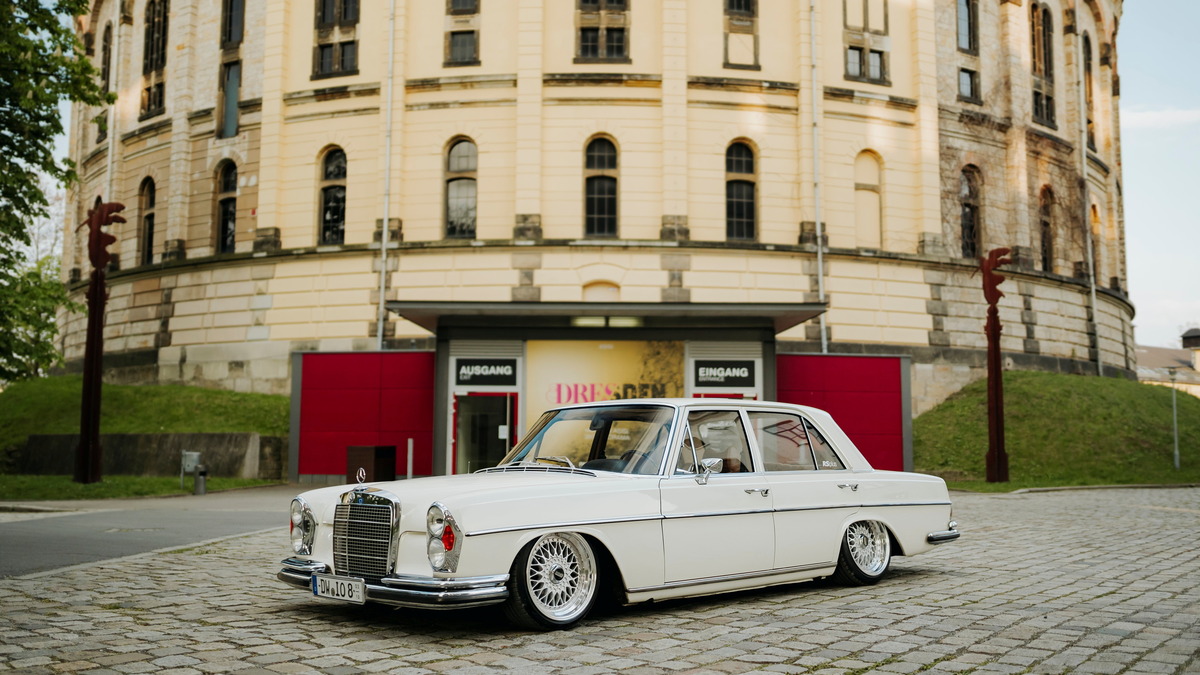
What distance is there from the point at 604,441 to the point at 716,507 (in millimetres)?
886

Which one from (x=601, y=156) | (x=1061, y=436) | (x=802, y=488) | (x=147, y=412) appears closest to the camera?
(x=802, y=488)

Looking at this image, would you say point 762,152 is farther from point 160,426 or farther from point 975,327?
point 160,426

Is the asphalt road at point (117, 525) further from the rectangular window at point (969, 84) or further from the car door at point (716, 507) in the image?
the rectangular window at point (969, 84)

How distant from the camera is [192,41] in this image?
34438 mm

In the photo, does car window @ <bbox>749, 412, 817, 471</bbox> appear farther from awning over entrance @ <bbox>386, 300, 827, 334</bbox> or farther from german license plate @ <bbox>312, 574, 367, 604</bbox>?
awning over entrance @ <bbox>386, 300, 827, 334</bbox>

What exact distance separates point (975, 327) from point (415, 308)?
64.3ft

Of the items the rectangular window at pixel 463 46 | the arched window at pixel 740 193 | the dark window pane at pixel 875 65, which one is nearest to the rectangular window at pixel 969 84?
the dark window pane at pixel 875 65

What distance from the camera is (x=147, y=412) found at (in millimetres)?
26469

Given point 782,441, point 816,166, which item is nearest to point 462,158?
point 816,166

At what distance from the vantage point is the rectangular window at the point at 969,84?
112 feet

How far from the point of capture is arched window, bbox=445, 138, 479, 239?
1196 inches

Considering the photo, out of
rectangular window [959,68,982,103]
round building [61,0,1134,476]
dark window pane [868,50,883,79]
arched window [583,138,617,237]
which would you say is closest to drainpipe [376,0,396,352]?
round building [61,0,1134,476]

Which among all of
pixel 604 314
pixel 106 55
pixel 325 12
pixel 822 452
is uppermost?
pixel 106 55

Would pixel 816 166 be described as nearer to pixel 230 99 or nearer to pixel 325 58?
pixel 325 58
